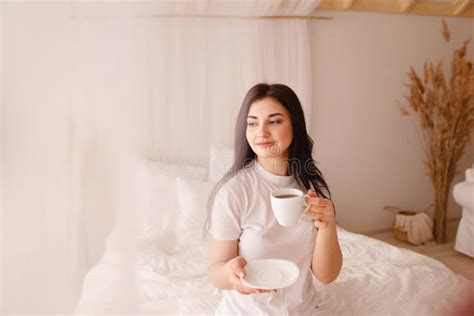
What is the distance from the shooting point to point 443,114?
302 cm

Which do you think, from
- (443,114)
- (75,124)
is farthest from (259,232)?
(443,114)

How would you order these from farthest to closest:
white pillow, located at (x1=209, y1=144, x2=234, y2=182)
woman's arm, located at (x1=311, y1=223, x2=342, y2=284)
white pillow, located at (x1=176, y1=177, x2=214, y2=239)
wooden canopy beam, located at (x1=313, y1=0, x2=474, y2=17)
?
wooden canopy beam, located at (x1=313, y1=0, x2=474, y2=17) → white pillow, located at (x1=209, y1=144, x2=234, y2=182) → white pillow, located at (x1=176, y1=177, x2=214, y2=239) → woman's arm, located at (x1=311, y1=223, x2=342, y2=284)

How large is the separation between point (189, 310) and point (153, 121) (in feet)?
1.88

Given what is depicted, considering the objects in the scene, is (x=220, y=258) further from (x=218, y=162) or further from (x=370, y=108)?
(x=370, y=108)

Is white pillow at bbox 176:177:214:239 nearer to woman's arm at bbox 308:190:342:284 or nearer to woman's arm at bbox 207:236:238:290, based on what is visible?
woman's arm at bbox 207:236:238:290

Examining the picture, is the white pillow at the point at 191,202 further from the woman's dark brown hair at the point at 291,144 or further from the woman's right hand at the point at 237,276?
the woman's right hand at the point at 237,276

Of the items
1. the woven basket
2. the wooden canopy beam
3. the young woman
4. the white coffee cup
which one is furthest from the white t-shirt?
the woven basket

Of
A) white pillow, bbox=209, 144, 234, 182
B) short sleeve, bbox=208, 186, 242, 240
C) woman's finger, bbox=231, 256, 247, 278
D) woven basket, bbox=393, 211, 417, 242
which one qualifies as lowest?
woven basket, bbox=393, 211, 417, 242

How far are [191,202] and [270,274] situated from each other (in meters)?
0.53

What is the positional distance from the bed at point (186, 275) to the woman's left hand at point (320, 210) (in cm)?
33

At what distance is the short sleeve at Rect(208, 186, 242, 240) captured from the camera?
96 centimetres

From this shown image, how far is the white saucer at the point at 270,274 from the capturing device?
849 mm

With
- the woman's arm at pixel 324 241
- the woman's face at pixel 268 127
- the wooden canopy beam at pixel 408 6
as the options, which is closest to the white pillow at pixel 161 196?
the woman's face at pixel 268 127

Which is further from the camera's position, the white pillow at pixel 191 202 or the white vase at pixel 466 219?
the white vase at pixel 466 219
